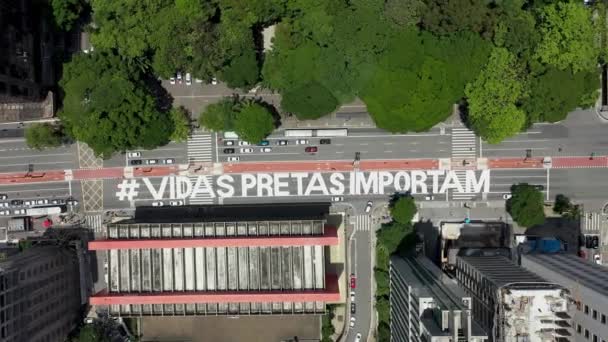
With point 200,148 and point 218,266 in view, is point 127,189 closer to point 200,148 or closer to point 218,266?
point 200,148

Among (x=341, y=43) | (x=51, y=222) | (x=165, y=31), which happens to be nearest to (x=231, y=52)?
(x=165, y=31)

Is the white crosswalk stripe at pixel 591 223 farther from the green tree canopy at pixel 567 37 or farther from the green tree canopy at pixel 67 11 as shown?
the green tree canopy at pixel 67 11

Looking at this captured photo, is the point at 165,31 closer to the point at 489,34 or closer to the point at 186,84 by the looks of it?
the point at 186,84

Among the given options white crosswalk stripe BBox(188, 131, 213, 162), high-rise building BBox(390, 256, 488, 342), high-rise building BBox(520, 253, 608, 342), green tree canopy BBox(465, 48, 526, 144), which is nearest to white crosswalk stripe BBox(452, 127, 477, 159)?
green tree canopy BBox(465, 48, 526, 144)

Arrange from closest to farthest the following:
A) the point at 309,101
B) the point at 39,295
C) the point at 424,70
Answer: the point at 424,70 → the point at 39,295 → the point at 309,101

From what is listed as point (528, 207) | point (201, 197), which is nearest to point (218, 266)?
point (201, 197)

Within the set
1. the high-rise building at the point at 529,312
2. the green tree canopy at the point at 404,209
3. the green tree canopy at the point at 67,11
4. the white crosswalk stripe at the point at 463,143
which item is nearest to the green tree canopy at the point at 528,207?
the white crosswalk stripe at the point at 463,143
